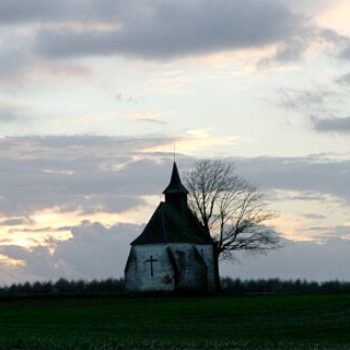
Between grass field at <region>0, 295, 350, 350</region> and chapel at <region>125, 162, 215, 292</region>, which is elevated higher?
chapel at <region>125, 162, 215, 292</region>

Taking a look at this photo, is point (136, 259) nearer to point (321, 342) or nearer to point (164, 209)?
point (164, 209)

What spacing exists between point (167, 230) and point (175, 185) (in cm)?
900

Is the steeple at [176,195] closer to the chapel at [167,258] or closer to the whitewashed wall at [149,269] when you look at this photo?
the chapel at [167,258]

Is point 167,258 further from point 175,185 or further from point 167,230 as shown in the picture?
point 175,185

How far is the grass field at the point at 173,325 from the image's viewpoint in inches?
1427

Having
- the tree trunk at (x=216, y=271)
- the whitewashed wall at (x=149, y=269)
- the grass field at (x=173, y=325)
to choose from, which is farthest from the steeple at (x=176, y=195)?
the grass field at (x=173, y=325)

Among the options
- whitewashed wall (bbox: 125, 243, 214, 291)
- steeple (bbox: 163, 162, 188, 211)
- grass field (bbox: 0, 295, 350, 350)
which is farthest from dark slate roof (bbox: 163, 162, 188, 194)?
grass field (bbox: 0, 295, 350, 350)

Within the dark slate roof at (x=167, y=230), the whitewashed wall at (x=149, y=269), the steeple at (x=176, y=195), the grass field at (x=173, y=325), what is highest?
the steeple at (x=176, y=195)

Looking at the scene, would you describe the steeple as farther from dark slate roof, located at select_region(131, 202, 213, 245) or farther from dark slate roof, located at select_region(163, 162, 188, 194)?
dark slate roof, located at select_region(131, 202, 213, 245)

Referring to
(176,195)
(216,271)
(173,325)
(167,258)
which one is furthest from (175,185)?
(173,325)

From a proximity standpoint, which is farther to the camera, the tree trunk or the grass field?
the tree trunk

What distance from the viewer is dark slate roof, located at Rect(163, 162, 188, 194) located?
3964 inches

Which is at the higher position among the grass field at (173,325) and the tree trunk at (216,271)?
the tree trunk at (216,271)

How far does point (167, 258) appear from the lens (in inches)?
3620
